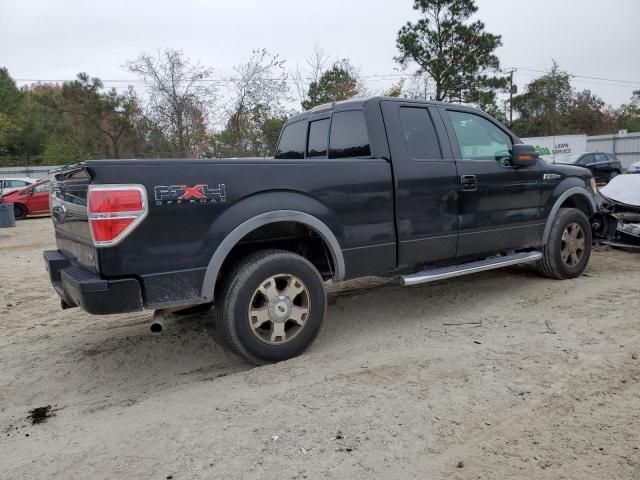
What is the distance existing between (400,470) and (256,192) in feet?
6.78

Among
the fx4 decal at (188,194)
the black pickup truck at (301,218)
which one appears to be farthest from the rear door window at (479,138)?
the fx4 decal at (188,194)

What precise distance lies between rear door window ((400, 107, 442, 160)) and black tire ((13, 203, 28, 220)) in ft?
59.3

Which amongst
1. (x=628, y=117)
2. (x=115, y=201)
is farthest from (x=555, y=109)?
(x=115, y=201)

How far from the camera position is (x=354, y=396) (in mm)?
3402

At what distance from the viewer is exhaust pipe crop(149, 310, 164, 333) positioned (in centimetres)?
367

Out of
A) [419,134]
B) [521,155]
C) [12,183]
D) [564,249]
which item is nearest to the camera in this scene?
[419,134]

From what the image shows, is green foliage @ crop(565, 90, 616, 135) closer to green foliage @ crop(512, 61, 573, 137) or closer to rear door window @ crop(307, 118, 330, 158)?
green foliage @ crop(512, 61, 573, 137)

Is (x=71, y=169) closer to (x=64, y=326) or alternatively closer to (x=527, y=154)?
(x=64, y=326)

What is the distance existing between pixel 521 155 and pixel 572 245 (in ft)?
5.14

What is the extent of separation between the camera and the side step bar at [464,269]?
180 inches

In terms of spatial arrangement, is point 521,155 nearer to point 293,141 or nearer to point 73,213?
point 293,141

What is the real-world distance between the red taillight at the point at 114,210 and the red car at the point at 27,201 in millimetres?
17895

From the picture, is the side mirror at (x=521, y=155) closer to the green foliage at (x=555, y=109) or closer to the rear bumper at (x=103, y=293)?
the rear bumper at (x=103, y=293)

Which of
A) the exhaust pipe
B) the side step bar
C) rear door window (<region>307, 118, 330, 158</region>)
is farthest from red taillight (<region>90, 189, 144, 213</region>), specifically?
the side step bar
